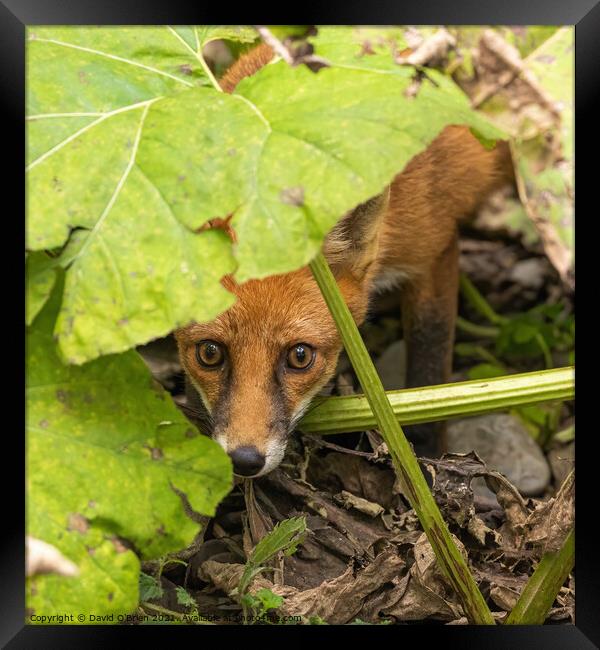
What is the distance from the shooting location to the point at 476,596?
116 inches

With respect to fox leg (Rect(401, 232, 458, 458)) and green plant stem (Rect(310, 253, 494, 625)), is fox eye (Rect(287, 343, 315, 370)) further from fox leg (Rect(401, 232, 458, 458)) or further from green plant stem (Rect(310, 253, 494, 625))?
fox leg (Rect(401, 232, 458, 458))

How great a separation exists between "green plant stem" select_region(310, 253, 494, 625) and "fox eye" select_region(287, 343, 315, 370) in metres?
0.92

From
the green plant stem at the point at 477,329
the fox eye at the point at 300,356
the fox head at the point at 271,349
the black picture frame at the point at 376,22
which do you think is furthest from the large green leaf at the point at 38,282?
the green plant stem at the point at 477,329

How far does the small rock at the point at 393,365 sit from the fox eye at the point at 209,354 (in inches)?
67.6

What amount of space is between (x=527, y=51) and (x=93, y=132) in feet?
6.25

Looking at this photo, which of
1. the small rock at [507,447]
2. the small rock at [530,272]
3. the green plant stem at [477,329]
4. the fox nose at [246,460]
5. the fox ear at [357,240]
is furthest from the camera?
the small rock at [530,272]

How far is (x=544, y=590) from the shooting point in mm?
2975

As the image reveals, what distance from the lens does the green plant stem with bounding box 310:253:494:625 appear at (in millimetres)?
2834

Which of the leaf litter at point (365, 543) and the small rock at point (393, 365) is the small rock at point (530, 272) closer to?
the small rock at point (393, 365)

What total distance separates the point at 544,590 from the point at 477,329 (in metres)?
3.14

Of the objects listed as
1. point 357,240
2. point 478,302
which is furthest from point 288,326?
A: point 478,302

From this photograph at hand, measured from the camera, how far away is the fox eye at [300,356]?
3.79 m
